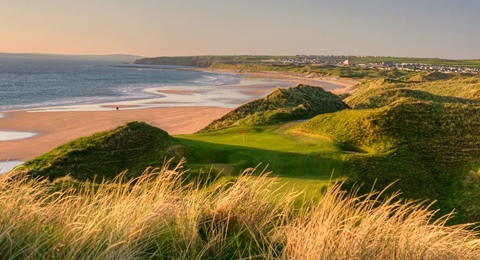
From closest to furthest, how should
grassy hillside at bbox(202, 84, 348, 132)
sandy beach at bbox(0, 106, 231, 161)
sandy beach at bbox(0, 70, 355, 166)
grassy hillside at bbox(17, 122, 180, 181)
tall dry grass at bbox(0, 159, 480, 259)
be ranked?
tall dry grass at bbox(0, 159, 480, 259)
grassy hillside at bbox(17, 122, 180, 181)
sandy beach at bbox(0, 106, 231, 161)
sandy beach at bbox(0, 70, 355, 166)
grassy hillside at bbox(202, 84, 348, 132)

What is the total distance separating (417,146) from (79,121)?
31191mm

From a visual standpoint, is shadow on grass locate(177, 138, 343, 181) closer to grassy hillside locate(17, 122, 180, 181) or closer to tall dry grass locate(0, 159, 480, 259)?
grassy hillside locate(17, 122, 180, 181)

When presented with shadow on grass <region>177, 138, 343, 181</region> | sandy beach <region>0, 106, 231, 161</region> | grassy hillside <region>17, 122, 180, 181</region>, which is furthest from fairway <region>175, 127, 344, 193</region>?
sandy beach <region>0, 106, 231, 161</region>

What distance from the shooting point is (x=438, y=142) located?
18594 millimetres

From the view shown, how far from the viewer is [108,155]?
18328mm

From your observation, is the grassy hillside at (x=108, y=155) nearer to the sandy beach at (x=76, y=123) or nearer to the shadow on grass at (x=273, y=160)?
the shadow on grass at (x=273, y=160)

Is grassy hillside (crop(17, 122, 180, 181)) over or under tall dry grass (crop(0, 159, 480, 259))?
under

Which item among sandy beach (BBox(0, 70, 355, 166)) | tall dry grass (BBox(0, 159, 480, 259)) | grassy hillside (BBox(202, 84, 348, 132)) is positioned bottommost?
sandy beach (BBox(0, 70, 355, 166))

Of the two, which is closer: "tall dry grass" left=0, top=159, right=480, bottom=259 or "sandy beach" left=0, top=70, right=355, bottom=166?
"tall dry grass" left=0, top=159, right=480, bottom=259

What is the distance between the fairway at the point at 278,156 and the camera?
15.1 meters

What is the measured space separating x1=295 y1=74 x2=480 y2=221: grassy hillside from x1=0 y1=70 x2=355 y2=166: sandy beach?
1755cm

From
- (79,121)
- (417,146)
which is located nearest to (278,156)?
(417,146)

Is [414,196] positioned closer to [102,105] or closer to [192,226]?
[192,226]

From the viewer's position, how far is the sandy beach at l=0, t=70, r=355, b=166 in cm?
2966
